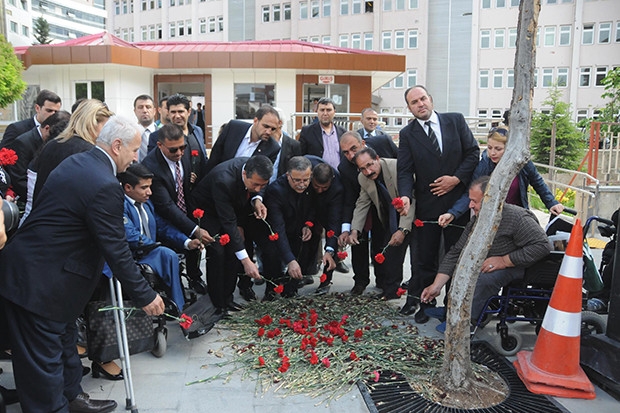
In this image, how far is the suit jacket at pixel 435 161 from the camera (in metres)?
5.24

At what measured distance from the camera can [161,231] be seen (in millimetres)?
5234

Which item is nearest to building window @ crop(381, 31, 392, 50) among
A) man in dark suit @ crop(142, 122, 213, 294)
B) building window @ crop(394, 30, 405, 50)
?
building window @ crop(394, 30, 405, 50)

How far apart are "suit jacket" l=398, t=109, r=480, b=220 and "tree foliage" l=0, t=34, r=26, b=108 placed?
12.9m

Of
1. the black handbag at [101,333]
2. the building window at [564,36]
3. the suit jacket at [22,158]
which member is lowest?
the black handbag at [101,333]

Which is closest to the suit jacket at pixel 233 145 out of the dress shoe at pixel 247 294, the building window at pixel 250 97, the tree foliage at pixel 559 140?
the dress shoe at pixel 247 294

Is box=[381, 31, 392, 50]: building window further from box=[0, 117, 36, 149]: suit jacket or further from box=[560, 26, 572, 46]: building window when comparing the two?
box=[0, 117, 36, 149]: suit jacket

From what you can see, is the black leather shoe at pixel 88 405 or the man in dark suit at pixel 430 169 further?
the man in dark suit at pixel 430 169

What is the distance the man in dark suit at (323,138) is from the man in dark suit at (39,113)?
280cm

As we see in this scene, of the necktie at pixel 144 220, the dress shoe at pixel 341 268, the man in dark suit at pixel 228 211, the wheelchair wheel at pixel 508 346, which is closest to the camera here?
the wheelchair wheel at pixel 508 346

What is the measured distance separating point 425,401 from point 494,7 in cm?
4366

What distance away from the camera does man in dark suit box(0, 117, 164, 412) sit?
3088 mm

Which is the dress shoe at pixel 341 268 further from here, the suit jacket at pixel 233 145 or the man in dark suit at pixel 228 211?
the man in dark suit at pixel 228 211

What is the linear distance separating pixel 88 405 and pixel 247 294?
8.40 ft

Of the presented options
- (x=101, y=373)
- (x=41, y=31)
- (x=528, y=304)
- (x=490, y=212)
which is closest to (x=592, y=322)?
(x=528, y=304)
